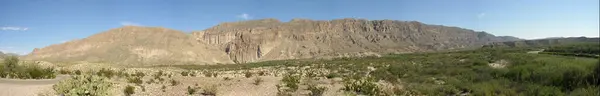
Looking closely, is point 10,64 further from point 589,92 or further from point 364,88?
point 589,92

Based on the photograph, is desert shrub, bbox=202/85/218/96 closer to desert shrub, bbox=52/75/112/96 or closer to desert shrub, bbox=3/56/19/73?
desert shrub, bbox=52/75/112/96

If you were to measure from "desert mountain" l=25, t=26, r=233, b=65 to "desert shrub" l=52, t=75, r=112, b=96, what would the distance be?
112934 millimetres

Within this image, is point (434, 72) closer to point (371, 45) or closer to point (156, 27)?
point (156, 27)

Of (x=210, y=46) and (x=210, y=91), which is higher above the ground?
(x=210, y=46)

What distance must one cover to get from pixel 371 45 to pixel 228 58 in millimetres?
68088

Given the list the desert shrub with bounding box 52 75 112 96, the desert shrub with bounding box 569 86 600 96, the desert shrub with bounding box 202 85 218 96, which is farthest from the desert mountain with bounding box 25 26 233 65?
the desert shrub with bounding box 569 86 600 96

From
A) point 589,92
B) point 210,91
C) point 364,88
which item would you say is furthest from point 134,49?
point 589,92

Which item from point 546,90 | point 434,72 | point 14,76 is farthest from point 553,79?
point 14,76

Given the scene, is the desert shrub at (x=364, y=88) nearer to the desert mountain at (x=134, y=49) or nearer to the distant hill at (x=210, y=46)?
the distant hill at (x=210, y=46)

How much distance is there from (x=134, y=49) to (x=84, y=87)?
128 meters

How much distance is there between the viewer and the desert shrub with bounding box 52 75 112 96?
11547 millimetres

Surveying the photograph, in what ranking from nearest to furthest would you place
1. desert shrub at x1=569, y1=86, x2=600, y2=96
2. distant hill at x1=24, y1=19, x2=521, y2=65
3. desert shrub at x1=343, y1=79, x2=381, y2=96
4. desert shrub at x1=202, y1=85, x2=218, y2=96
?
1. desert shrub at x1=569, y1=86, x2=600, y2=96
2. desert shrub at x1=202, y1=85, x2=218, y2=96
3. desert shrub at x1=343, y1=79, x2=381, y2=96
4. distant hill at x1=24, y1=19, x2=521, y2=65

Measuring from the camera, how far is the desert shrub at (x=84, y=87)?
37.9 feet

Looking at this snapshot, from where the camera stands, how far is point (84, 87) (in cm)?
1159
